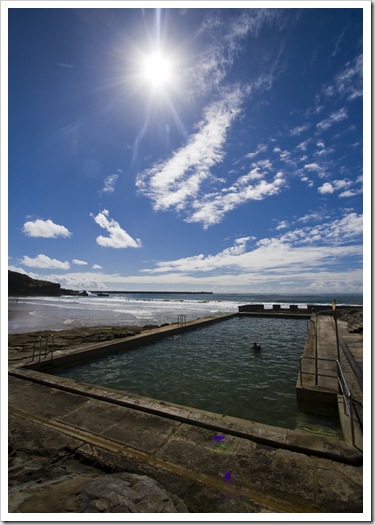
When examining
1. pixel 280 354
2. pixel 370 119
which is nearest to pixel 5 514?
pixel 370 119

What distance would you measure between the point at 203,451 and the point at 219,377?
16.7 ft

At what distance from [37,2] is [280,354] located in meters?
13.2

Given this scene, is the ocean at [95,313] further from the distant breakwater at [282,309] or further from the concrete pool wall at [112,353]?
the concrete pool wall at [112,353]

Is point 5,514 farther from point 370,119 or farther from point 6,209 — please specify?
point 370,119

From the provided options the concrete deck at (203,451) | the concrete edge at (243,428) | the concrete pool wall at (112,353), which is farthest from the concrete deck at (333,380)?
the concrete deck at (203,451)

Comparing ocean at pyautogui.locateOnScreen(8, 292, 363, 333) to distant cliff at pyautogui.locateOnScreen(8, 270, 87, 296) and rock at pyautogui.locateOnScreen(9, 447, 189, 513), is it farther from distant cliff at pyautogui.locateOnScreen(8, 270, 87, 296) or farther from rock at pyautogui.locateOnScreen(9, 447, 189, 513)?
distant cliff at pyautogui.locateOnScreen(8, 270, 87, 296)

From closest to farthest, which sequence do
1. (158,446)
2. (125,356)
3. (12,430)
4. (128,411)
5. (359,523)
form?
(359,523) < (158,446) < (12,430) < (128,411) < (125,356)

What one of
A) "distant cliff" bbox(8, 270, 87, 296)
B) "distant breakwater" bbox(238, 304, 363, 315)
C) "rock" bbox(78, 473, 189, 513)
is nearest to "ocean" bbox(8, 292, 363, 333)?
"distant breakwater" bbox(238, 304, 363, 315)

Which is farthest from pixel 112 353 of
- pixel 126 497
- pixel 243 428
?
pixel 126 497

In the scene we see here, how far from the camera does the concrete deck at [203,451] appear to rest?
3.09 m

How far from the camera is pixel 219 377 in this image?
8.94m

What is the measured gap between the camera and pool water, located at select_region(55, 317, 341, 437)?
6547mm

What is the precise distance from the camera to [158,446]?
417 cm

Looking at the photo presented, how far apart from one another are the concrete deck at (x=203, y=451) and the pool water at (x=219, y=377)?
1.96 metres
